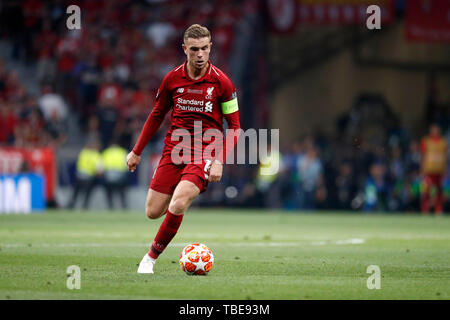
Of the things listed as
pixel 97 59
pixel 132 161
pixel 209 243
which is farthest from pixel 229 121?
pixel 97 59

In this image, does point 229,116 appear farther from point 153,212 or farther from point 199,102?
point 153,212

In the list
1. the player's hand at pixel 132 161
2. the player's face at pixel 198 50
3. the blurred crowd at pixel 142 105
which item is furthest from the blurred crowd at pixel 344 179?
the player's face at pixel 198 50

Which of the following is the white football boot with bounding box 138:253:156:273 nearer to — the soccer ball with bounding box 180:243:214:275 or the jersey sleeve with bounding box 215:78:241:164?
the soccer ball with bounding box 180:243:214:275

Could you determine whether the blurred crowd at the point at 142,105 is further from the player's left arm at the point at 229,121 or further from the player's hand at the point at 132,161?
the player's left arm at the point at 229,121

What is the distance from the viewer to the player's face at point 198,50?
851 cm

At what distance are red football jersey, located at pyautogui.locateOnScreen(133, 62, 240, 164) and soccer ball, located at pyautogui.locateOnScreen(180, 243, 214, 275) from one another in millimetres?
935

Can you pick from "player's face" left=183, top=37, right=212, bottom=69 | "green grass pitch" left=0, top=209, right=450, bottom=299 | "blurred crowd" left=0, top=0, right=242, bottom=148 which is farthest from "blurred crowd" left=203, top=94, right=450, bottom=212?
"player's face" left=183, top=37, right=212, bottom=69

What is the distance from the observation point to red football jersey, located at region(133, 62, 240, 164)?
876cm

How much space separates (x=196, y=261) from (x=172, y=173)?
94 cm

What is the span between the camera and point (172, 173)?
883 centimetres

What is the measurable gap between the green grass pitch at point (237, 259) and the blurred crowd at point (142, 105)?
6135 mm

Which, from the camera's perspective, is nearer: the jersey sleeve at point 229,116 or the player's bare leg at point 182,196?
the player's bare leg at point 182,196

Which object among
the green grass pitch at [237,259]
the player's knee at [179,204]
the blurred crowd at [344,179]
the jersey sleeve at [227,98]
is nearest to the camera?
the green grass pitch at [237,259]
